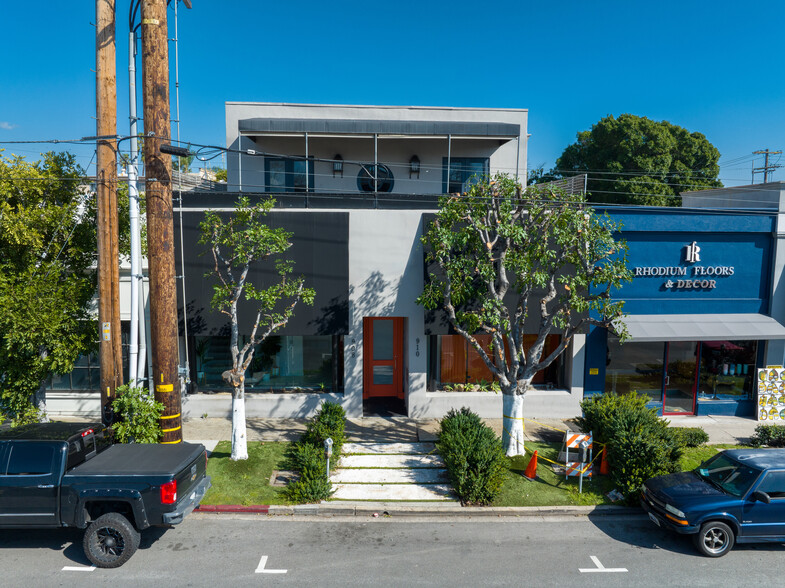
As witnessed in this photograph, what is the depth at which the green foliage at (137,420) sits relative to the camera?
10398 millimetres

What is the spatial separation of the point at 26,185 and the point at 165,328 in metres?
5.21

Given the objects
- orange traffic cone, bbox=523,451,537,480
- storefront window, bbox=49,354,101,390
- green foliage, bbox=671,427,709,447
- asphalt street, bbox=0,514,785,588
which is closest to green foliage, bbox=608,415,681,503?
asphalt street, bbox=0,514,785,588

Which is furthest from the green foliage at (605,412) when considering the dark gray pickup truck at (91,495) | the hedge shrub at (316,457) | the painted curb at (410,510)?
the dark gray pickup truck at (91,495)

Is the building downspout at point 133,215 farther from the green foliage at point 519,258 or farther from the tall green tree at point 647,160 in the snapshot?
the tall green tree at point 647,160

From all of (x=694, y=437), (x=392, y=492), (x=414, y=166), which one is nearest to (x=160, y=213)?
(x=392, y=492)

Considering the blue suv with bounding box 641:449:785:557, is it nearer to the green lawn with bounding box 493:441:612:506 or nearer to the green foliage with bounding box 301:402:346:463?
the green lawn with bounding box 493:441:612:506

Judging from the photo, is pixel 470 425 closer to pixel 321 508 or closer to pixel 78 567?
pixel 321 508

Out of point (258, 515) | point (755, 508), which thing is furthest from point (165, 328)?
point (755, 508)

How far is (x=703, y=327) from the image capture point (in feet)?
50.4

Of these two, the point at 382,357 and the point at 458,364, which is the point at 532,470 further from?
the point at 382,357

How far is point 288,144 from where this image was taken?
20719 millimetres

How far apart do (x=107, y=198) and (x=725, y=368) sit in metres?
17.6

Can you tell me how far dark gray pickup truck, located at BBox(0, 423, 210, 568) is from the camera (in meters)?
8.05

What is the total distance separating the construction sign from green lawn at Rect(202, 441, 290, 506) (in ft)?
45.0
